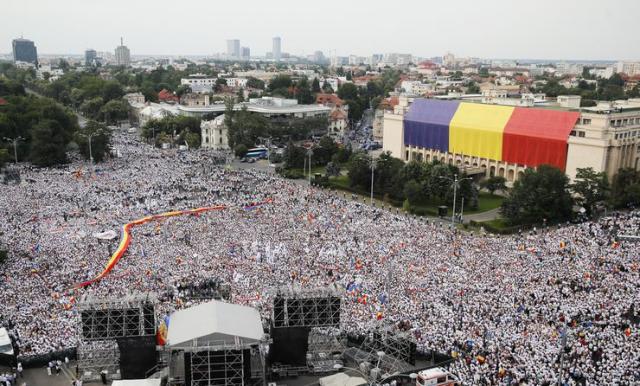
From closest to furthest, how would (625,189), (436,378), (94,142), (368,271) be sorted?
(436,378) < (368,271) < (625,189) < (94,142)

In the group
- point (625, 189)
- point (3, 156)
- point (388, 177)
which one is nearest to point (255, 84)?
point (3, 156)

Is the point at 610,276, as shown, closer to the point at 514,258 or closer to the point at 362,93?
the point at 514,258

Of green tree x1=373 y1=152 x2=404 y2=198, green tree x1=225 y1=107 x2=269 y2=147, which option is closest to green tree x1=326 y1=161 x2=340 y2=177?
green tree x1=373 y1=152 x2=404 y2=198

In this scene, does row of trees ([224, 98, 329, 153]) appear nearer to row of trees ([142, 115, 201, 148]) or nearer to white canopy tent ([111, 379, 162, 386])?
row of trees ([142, 115, 201, 148])

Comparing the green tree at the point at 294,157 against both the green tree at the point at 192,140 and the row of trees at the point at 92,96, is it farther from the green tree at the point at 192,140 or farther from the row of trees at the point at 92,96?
the row of trees at the point at 92,96

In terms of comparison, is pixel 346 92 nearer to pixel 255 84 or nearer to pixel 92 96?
pixel 255 84

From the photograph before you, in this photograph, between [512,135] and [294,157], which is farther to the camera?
[294,157]

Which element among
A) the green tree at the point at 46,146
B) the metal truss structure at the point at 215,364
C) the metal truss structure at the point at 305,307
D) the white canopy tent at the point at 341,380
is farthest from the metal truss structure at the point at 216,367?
the green tree at the point at 46,146
